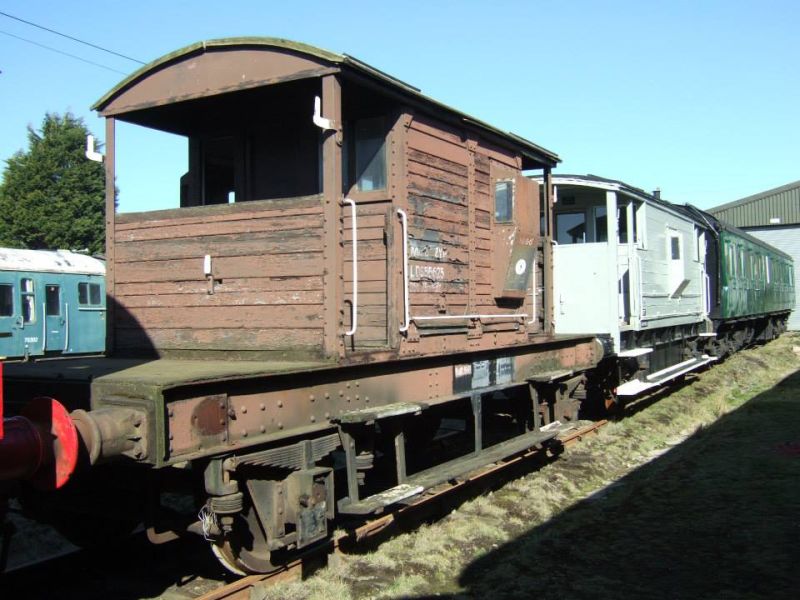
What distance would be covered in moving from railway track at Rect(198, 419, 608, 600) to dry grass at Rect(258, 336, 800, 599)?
3.9 inches

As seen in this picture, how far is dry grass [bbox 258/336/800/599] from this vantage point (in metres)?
4.89

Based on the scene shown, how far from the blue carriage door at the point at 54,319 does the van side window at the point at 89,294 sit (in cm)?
65

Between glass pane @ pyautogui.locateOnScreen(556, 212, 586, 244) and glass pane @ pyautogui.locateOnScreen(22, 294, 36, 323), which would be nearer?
glass pane @ pyautogui.locateOnScreen(556, 212, 586, 244)

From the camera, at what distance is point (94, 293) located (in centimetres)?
2056

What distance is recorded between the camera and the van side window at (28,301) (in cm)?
1845

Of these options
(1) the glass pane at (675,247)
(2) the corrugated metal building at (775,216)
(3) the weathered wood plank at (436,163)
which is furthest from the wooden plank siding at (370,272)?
(2) the corrugated metal building at (775,216)

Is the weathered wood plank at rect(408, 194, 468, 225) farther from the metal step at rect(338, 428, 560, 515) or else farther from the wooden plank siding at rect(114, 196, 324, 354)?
the metal step at rect(338, 428, 560, 515)

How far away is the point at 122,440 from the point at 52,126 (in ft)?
131

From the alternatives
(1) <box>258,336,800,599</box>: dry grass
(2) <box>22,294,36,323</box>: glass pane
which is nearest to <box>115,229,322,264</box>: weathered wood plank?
(1) <box>258,336,800,599</box>: dry grass

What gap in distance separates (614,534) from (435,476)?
1.48 metres

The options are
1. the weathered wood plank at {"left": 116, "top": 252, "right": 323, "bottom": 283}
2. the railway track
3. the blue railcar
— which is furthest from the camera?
the blue railcar

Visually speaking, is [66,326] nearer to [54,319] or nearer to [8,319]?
[54,319]

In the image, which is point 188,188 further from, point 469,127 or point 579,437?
point 579,437

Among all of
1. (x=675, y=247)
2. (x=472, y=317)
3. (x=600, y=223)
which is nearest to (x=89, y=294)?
(x=600, y=223)
